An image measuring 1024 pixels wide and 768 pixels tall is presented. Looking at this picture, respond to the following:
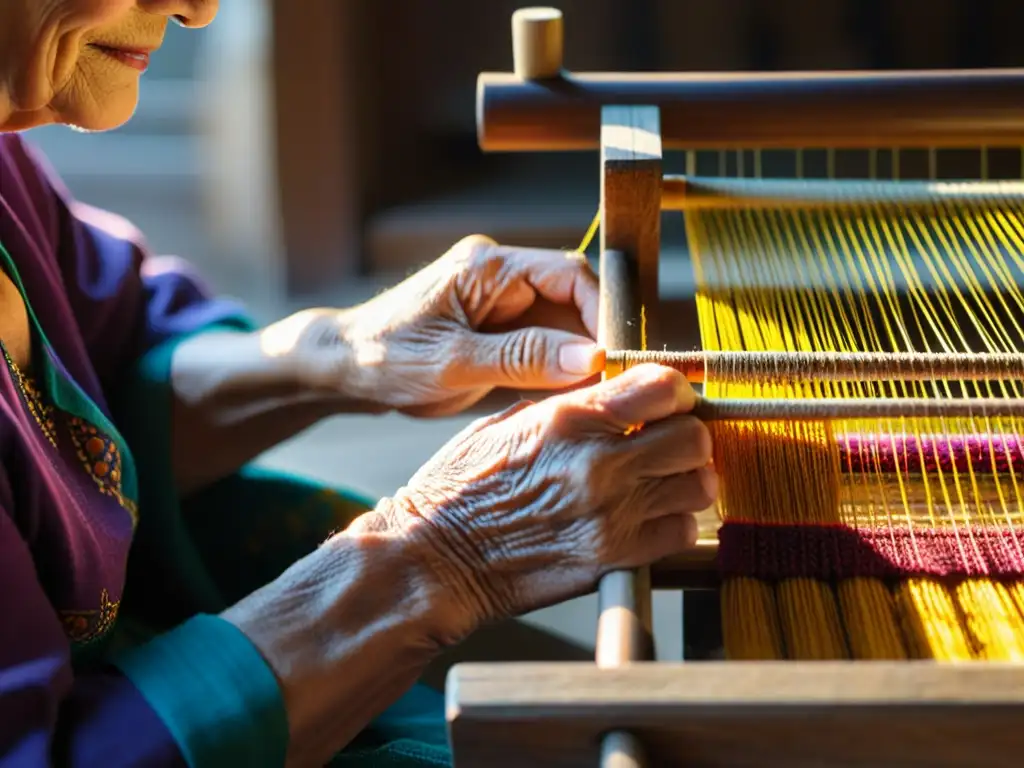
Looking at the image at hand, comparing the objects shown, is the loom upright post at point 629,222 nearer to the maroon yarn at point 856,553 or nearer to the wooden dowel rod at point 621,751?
the maroon yarn at point 856,553

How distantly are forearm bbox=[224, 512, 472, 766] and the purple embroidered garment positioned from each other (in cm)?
3

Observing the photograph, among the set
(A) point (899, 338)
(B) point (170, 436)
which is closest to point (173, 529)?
(B) point (170, 436)

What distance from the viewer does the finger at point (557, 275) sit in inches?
45.9

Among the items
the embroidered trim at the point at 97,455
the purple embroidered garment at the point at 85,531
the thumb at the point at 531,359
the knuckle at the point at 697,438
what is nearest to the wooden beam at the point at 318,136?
the purple embroidered garment at the point at 85,531

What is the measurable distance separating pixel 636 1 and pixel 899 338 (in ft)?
5.52

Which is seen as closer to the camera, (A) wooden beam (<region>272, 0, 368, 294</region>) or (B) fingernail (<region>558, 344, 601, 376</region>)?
(B) fingernail (<region>558, 344, 601, 376</region>)

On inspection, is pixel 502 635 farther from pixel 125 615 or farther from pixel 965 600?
pixel 965 600

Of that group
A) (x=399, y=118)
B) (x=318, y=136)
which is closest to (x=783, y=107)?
(x=318, y=136)

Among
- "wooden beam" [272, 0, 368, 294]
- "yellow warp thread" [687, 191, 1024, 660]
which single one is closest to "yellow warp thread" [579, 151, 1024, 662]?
"yellow warp thread" [687, 191, 1024, 660]

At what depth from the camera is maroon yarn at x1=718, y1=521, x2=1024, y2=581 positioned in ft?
2.75

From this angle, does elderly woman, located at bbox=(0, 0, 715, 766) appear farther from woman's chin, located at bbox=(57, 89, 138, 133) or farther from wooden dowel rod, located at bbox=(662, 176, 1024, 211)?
wooden dowel rod, located at bbox=(662, 176, 1024, 211)

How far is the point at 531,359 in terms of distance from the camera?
109 centimetres

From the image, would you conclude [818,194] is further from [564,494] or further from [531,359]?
[564,494]

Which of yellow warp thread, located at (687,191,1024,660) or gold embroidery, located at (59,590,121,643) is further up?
yellow warp thread, located at (687,191,1024,660)
